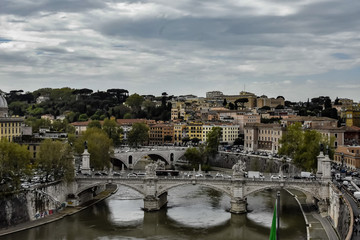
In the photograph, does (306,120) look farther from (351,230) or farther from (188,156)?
(351,230)

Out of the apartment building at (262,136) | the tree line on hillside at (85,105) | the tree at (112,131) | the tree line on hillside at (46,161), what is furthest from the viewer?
the tree line on hillside at (85,105)

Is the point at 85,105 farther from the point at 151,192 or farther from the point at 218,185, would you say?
the point at 218,185

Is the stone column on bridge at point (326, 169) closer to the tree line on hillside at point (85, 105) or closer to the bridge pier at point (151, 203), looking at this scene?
the bridge pier at point (151, 203)

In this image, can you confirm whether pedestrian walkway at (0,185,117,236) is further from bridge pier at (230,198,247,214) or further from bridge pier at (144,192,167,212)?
bridge pier at (230,198,247,214)

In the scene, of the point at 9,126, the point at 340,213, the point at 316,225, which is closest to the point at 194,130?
the point at 9,126

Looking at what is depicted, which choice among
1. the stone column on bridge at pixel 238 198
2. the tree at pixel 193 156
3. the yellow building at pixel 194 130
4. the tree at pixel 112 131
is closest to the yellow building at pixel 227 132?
the yellow building at pixel 194 130
